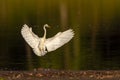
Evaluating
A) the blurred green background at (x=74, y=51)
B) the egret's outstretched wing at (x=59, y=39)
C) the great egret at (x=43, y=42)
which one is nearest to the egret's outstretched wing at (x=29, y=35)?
the great egret at (x=43, y=42)

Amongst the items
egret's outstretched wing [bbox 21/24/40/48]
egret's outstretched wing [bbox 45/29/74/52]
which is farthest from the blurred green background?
egret's outstretched wing [bbox 45/29/74/52]

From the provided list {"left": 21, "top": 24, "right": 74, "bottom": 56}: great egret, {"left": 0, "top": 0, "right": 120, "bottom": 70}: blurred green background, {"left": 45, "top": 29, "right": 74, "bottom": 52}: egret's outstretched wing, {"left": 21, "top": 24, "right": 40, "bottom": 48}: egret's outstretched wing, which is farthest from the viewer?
{"left": 0, "top": 0, "right": 120, "bottom": 70}: blurred green background

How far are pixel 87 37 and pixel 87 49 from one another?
7.11 metres

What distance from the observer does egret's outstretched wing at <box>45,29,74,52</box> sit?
68.0 feet

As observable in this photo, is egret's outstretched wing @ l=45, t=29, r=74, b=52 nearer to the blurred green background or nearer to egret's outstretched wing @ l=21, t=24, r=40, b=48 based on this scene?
egret's outstretched wing @ l=21, t=24, r=40, b=48

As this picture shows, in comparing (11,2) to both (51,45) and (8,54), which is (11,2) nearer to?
(8,54)

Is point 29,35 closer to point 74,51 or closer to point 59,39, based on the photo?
point 59,39

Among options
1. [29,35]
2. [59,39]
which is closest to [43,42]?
[29,35]

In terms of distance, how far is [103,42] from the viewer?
37281 mm

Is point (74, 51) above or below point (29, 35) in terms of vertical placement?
below

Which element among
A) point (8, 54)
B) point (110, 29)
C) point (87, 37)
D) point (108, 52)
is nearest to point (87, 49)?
point (108, 52)

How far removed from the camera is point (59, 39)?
21.1 meters

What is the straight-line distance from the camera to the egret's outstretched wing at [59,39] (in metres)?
20.7

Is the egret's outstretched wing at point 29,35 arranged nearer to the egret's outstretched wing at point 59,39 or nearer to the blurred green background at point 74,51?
the egret's outstretched wing at point 59,39
